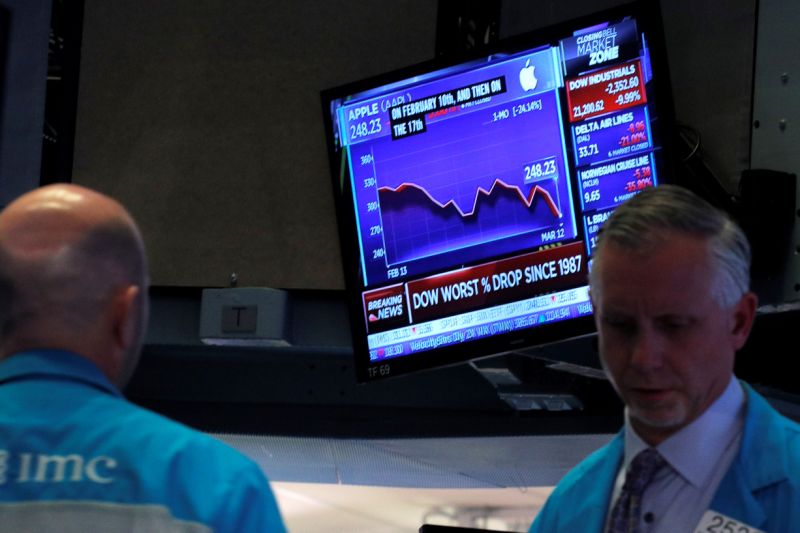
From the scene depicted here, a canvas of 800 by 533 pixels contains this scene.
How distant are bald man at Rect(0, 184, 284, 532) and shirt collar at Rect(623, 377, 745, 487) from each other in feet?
2.15

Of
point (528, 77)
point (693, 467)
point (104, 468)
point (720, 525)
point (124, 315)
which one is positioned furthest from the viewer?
point (528, 77)

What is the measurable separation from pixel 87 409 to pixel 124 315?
14 cm

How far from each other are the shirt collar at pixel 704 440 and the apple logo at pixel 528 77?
169cm

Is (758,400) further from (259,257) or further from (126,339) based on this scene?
(259,257)

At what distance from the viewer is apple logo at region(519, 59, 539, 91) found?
3.48m

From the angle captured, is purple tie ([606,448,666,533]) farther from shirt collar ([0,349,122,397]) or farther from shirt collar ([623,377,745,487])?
shirt collar ([0,349,122,397])

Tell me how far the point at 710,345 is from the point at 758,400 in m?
0.14

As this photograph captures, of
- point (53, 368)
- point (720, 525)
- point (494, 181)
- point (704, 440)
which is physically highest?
point (494, 181)

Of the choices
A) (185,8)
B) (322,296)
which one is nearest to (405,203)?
Result: (322,296)

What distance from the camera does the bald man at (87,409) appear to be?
1528 millimetres

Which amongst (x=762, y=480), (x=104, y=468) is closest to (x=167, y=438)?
(x=104, y=468)

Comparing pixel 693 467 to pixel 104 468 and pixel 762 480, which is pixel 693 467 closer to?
pixel 762 480

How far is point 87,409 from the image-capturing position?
5.19 feet

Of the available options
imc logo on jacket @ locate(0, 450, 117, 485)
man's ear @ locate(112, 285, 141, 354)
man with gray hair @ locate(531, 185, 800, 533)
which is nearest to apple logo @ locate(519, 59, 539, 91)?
man with gray hair @ locate(531, 185, 800, 533)
